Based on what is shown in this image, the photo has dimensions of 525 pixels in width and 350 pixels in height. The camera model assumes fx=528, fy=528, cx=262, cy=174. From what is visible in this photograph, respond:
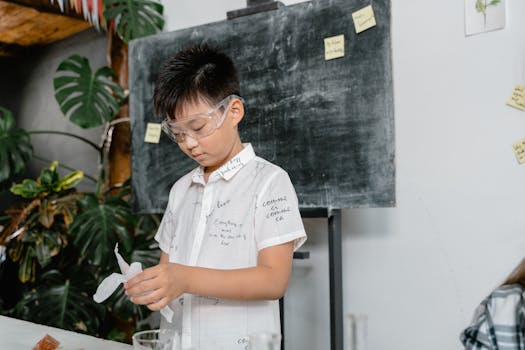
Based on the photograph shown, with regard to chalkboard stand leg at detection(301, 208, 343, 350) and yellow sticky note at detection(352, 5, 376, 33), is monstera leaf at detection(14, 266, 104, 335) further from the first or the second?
yellow sticky note at detection(352, 5, 376, 33)

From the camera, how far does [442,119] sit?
80.9 inches

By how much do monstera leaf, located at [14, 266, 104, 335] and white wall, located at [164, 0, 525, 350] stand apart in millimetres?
1314

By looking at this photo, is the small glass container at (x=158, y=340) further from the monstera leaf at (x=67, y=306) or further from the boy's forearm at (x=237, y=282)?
the monstera leaf at (x=67, y=306)

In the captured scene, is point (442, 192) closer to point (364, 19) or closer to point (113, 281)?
point (364, 19)

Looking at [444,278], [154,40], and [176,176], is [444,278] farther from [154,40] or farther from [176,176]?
[154,40]

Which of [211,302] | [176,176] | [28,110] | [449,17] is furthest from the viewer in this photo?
[28,110]

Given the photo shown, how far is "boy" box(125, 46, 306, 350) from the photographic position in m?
1.24

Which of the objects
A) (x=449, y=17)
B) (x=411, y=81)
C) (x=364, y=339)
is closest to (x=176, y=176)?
(x=411, y=81)

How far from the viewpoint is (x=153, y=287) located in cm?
90

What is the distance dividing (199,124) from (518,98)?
1.24 m

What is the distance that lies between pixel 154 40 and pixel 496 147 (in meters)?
1.57

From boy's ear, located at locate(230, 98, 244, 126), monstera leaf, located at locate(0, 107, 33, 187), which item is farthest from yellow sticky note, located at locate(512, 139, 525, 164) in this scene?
monstera leaf, located at locate(0, 107, 33, 187)

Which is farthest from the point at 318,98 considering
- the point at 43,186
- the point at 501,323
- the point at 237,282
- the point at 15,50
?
the point at 15,50

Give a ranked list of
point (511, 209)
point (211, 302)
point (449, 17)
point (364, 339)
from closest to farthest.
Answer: point (364, 339), point (211, 302), point (511, 209), point (449, 17)
